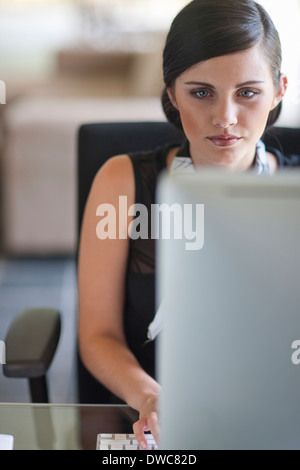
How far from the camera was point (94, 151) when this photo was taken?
42.9 inches

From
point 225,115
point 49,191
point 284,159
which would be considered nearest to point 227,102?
point 225,115

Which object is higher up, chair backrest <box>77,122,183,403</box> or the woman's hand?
chair backrest <box>77,122,183,403</box>

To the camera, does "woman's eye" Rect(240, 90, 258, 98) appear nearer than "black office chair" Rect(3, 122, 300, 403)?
Yes

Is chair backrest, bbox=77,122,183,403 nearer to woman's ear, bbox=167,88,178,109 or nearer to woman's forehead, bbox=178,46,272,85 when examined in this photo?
woman's ear, bbox=167,88,178,109

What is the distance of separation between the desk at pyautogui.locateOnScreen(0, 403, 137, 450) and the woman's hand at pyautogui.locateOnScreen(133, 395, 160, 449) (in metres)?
0.03

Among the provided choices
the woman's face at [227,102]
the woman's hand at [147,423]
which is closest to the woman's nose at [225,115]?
the woman's face at [227,102]

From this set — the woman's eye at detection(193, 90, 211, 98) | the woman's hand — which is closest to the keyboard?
the woman's hand

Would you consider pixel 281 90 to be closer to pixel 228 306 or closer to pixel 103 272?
pixel 103 272

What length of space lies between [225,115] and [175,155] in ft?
0.71

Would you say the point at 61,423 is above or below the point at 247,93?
below

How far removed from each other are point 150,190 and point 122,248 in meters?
0.10

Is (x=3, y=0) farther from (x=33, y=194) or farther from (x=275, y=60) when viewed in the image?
(x=275, y=60)

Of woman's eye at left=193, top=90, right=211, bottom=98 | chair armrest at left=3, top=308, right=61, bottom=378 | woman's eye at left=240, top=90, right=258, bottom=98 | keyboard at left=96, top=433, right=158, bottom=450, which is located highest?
woman's eye at left=193, top=90, right=211, bottom=98

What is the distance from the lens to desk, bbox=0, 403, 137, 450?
722 millimetres
